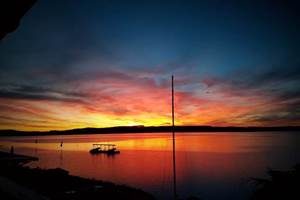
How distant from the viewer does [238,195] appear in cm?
2869

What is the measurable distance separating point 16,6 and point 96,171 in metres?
50.8

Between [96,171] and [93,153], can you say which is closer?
[96,171]

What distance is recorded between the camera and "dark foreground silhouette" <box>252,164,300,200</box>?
15.2 feet

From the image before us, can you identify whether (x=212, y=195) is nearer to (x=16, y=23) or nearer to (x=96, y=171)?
(x=96, y=171)

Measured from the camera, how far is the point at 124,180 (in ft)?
127

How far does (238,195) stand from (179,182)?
12172mm

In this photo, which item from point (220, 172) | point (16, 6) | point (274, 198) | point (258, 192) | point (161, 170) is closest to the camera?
point (16, 6)

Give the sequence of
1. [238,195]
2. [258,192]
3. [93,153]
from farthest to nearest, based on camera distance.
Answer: [93,153] → [238,195] → [258,192]

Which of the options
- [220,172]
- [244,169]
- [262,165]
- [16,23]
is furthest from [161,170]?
[16,23]

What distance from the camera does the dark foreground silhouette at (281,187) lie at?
4.64 m

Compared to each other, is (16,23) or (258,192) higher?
(16,23)

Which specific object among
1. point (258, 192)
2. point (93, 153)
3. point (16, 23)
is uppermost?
point (16, 23)

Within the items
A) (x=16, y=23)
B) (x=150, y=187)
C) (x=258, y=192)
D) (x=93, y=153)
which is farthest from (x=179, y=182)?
(x=93, y=153)

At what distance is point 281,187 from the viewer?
15.7ft
